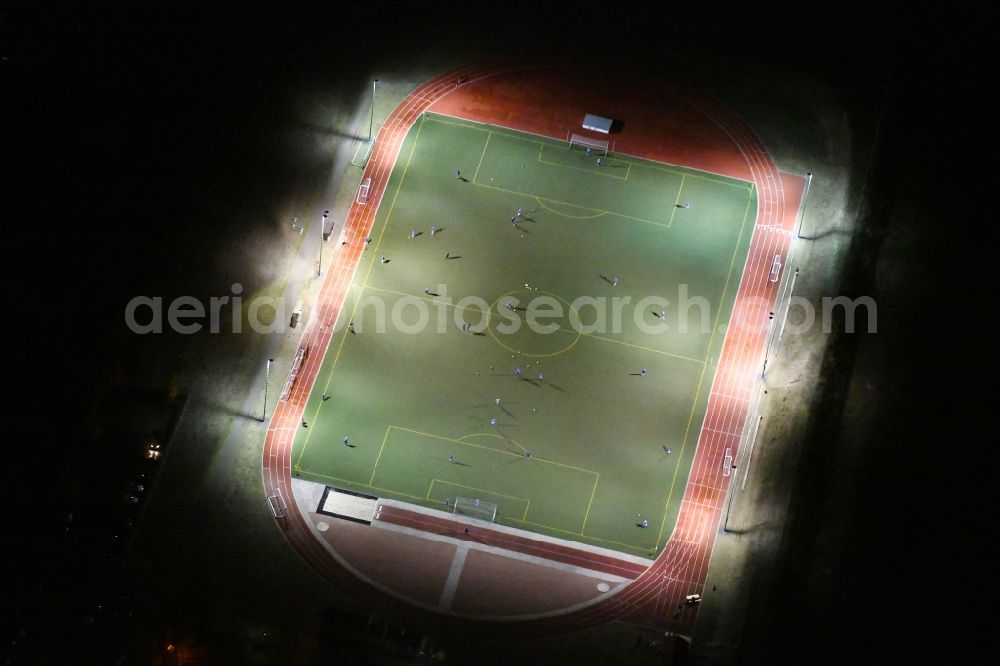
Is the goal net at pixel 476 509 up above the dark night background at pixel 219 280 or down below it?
below

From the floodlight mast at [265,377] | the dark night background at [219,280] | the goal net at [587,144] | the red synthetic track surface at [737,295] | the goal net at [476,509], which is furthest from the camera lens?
the goal net at [587,144]

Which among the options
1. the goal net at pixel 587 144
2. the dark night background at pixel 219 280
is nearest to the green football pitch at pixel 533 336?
the goal net at pixel 587 144

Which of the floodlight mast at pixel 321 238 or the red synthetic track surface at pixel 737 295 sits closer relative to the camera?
the red synthetic track surface at pixel 737 295

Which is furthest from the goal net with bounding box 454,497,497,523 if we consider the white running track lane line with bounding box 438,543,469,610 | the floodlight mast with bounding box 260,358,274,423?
the floodlight mast with bounding box 260,358,274,423

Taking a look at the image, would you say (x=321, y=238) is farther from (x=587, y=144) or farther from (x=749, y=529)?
(x=749, y=529)

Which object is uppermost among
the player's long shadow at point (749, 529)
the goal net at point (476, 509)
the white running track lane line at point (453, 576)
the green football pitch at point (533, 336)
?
the green football pitch at point (533, 336)

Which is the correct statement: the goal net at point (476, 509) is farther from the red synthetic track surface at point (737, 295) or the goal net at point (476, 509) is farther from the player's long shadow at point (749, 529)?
the player's long shadow at point (749, 529)

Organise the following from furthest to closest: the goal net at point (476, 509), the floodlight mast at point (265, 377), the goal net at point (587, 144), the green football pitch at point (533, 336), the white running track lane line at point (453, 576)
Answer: the goal net at point (587, 144) < the floodlight mast at point (265, 377) < the green football pitch at point (533, 336) < the goal net at point (476, 509) < the white running track lane line at point (453, 576)

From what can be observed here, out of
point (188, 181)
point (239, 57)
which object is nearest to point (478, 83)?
point (239, 57)

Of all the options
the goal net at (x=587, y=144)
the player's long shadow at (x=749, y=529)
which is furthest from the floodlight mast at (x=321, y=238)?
the player's long shadow at (x=749, y=529)
